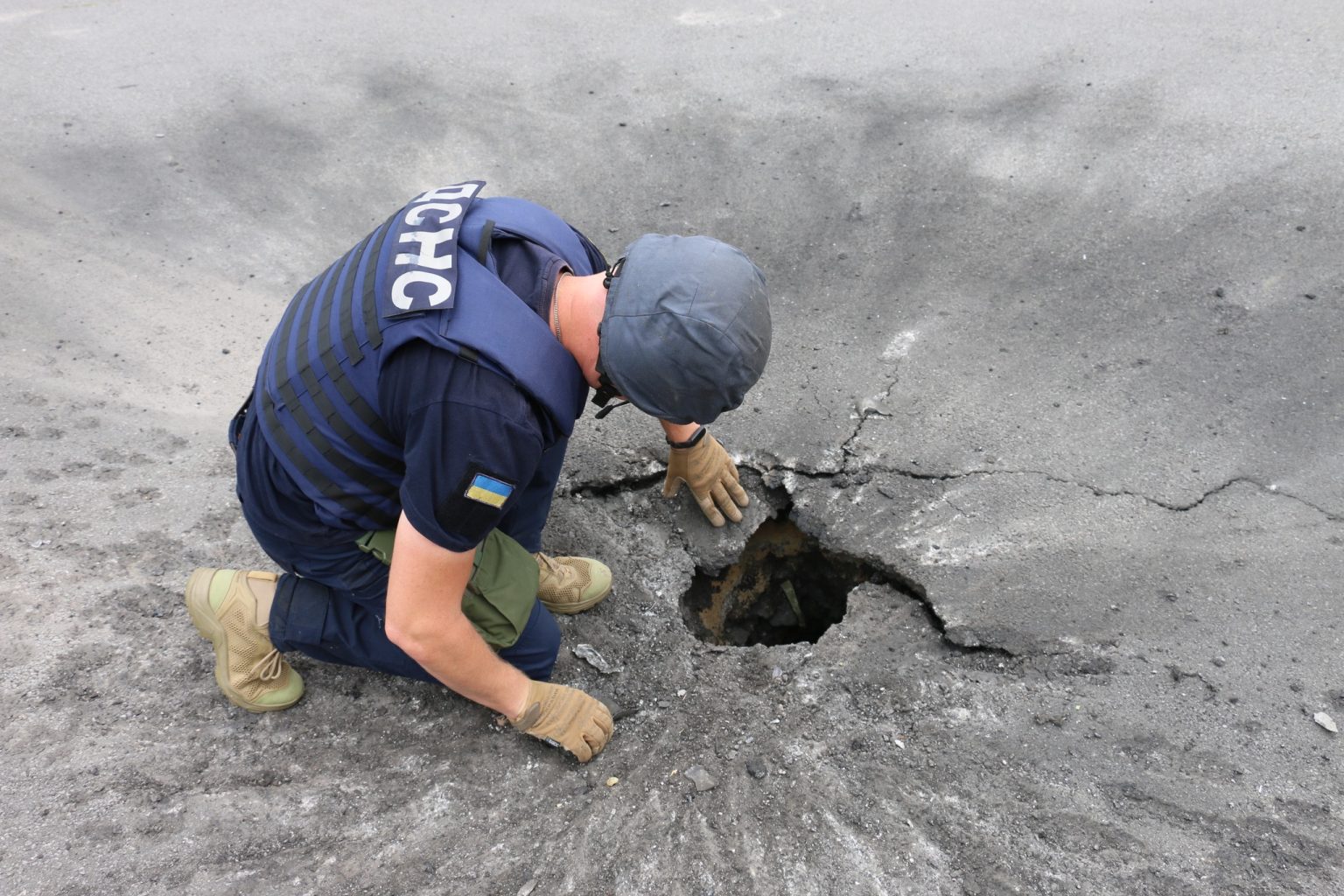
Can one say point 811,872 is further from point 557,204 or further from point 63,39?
point 63,39

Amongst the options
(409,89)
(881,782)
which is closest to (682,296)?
(881,782)

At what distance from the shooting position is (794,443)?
3.06 m

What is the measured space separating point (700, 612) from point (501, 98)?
309cm

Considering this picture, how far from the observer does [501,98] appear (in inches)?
185

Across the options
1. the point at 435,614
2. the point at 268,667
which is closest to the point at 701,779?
the point at 435,614

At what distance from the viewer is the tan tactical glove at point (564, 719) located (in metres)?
2.14

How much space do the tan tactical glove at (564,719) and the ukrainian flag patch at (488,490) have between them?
2.25 feet

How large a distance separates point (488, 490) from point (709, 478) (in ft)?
4.08

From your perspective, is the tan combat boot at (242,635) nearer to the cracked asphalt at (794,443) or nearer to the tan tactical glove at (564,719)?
the cracked asphalt at (794,443)

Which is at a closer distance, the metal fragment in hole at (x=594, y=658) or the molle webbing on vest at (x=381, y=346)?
the molle webbing on vest at (x=381, y=346)

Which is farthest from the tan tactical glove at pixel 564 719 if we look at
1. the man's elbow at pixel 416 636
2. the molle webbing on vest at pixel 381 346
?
the molle webbing on vest at pixel 381 346

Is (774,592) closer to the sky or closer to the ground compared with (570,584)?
closer to the ground

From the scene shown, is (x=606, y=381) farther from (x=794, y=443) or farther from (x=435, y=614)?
(x=794, y=443)

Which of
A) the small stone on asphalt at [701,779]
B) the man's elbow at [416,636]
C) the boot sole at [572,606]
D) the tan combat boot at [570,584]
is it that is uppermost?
the man's elbow at [416,636]
